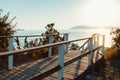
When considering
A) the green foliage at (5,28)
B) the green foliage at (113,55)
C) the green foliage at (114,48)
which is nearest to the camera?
the green foliage at (5,28)

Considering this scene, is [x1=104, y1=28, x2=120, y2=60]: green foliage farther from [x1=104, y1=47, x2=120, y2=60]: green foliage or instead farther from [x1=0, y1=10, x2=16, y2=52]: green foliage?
[x1=0, y1=10, x2=16, y2=52]: green foliage

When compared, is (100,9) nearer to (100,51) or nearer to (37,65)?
(100,51)

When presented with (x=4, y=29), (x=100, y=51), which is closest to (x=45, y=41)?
(x=4, y=29)

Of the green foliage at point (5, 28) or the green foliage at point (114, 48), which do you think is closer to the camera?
the green foliage at point (5, 28)

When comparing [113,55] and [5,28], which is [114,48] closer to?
[113,55]

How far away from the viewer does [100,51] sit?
9680 millimetres

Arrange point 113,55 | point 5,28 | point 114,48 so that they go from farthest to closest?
point 114,48
point 5,28
point 113,55

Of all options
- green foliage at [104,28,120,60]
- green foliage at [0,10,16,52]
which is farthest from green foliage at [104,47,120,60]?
green foliage at [0,10,16,52]

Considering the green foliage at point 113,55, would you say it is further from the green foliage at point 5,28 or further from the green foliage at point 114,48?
the green foliage at point 5,28

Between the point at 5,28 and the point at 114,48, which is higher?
the point at 5,28

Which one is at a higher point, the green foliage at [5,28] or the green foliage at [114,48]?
the green foliage at [5,28]

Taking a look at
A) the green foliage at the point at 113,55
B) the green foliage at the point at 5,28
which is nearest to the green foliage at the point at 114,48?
the green foliage at the point at 113,55

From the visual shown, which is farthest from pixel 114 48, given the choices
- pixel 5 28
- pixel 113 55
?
pixel 5 28

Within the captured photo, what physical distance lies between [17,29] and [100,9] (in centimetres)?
1040
